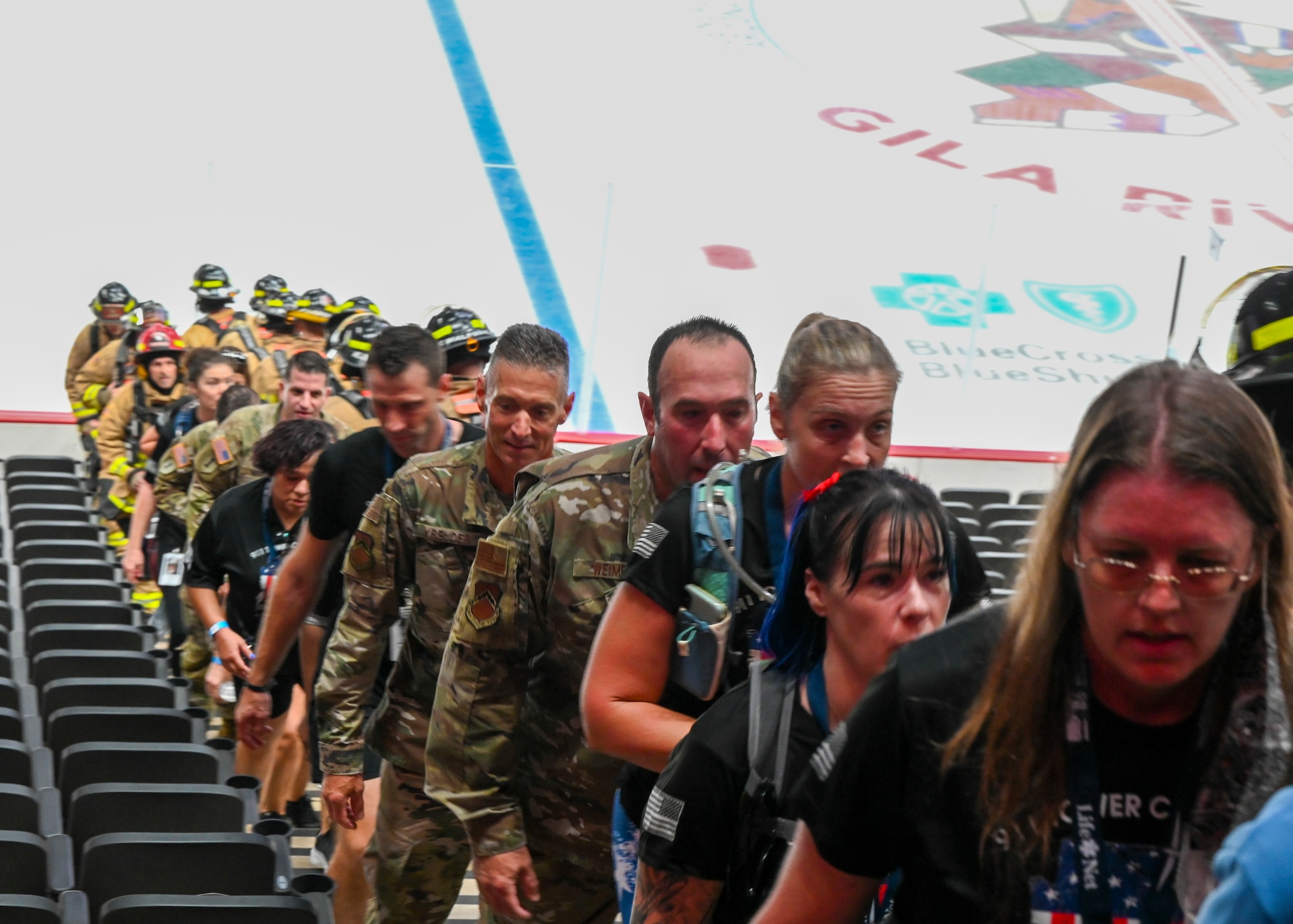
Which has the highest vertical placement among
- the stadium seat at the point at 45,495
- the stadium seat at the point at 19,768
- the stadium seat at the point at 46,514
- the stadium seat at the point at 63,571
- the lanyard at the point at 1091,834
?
the lanyard at the point at 1091,834

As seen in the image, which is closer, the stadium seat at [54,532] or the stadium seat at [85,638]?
the stadium seat at [85,638]

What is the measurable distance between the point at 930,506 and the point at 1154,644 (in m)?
0.73

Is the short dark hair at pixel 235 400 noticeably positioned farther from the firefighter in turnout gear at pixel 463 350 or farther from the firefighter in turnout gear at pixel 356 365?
the firefighter in turnout gear at pixel 463 350

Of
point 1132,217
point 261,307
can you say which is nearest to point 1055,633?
point 261,307

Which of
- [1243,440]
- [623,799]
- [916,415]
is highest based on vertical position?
[1243,440]

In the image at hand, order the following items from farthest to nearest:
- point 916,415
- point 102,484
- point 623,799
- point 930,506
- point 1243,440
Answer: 1. point 916,415
2. point 102,484
3. point 623,799
4. point 930,506
5. point 1243,440

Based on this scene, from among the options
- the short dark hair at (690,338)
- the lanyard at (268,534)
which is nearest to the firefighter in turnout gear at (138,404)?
the lanyard at (268,534)

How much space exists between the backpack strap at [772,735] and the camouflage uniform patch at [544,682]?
0.73 m

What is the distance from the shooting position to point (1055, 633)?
1.21 m

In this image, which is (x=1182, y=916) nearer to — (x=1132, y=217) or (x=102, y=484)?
(x=102, y=484)

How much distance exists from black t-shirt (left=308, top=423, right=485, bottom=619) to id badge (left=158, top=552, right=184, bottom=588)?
136 inches

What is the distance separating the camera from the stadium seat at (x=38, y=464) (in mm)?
10727

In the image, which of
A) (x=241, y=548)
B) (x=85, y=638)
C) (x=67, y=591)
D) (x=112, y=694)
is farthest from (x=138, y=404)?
(x=112, y=694)

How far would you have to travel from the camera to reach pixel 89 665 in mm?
5066
